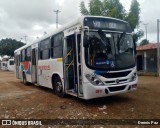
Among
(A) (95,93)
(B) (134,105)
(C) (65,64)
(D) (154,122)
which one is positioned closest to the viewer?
(D) (154,122)

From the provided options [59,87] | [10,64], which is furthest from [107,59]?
[10,64]

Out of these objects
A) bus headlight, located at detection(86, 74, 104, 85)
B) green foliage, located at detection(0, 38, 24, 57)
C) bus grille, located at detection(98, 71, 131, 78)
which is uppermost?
green foliage, located at detection(0, 38, 24, 57)

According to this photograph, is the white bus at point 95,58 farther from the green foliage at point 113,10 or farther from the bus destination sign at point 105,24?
the green foliage at point 113,10

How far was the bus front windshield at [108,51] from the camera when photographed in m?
7.66

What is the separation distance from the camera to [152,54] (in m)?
26.3

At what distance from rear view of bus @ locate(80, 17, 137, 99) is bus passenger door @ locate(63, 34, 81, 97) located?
1.57ft

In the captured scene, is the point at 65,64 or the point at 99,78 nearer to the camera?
the point at 99,78

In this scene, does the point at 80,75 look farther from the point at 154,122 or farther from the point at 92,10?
the point at 92,10

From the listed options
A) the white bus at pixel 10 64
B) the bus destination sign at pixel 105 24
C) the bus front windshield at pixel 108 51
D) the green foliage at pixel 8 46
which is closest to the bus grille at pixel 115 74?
the bus front windshield at pixel 108 51

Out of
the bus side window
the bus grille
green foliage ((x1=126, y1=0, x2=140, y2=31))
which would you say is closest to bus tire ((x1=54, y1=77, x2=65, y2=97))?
the bus side window

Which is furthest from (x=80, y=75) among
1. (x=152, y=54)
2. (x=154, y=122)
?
(x=152, y=54)

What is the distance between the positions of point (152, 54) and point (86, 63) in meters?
20.4

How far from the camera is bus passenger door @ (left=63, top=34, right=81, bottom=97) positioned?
802cm

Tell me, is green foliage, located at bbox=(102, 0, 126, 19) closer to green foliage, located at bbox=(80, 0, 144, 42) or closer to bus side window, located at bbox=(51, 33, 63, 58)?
green foliage, located at bbox=(80, 0, 144, 42)
